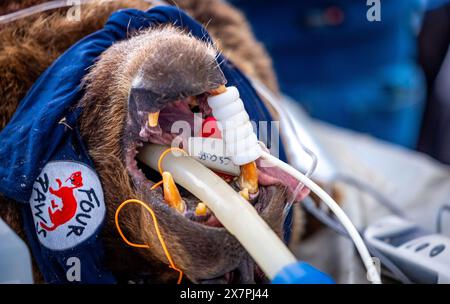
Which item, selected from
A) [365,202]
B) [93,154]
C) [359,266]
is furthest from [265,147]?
[365,202]

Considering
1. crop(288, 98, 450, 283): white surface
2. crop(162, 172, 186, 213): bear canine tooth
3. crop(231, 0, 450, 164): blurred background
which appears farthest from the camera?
crop(231, 0, 450, 164): blurred background

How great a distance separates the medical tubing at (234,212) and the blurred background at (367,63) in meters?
1.40

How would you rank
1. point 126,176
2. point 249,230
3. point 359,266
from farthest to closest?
point 359,266 < point 126,176 < point 249,230

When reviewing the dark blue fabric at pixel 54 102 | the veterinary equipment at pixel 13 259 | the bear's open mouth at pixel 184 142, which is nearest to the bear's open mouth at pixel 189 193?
the bear's open mouth at pixel 184 142

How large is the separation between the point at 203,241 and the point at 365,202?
819 millimetres

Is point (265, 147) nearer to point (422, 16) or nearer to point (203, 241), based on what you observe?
point (203, 241)

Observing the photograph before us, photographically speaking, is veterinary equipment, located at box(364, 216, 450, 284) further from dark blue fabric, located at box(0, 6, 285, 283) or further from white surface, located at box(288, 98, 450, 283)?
dark blue fabric, located at box(0, 6, 285, 283)

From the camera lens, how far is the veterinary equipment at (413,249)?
2.86ft

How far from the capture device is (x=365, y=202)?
1.41 metres

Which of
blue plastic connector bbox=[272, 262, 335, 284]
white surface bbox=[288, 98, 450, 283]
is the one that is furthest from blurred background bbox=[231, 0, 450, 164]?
blue plastic connector bbox=[272, 262, 335, 284]

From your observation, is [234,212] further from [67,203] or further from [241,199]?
[67,203]

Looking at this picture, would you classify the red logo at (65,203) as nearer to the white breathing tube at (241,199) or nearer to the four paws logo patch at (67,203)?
the four paws logo patch at (67,203)

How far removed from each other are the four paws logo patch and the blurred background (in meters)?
1.37

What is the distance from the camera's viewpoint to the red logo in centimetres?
76
